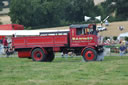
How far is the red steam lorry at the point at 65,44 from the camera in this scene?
68.6 ft

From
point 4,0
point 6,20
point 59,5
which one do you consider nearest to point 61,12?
point 59,5

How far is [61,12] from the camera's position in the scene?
91.7 metres

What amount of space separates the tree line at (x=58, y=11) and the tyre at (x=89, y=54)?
195ft

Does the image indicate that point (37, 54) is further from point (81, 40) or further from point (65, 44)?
point (81, 40)

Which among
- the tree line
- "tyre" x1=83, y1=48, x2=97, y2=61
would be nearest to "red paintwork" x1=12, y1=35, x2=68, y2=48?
"tyre" x1=83, y1=48, x2=97, y2=61

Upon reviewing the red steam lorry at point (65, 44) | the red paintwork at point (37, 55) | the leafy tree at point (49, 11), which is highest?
the leafy tree at point (49, 11)

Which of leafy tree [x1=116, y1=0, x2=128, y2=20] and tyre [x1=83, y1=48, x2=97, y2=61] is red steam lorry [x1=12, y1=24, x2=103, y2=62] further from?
leafy tree [x1=116, y1=0, x2=128, y2=20]

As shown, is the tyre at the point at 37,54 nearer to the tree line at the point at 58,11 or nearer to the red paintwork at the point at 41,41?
the red paintwork at the point at 41,41

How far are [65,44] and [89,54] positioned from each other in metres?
1.78

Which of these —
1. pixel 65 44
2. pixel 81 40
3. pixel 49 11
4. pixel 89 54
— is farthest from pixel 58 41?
pixel 49 11

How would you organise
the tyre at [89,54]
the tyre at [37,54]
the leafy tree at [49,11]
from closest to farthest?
the tyre at [89,54] < the tyre at [37,54] < the leafy tree at [49,11]

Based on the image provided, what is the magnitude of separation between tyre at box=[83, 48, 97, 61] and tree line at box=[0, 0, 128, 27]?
195ft

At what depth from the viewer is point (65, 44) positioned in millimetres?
21250

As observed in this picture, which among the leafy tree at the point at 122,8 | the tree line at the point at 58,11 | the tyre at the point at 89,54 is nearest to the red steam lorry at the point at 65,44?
the tyre at the point at 89,54
